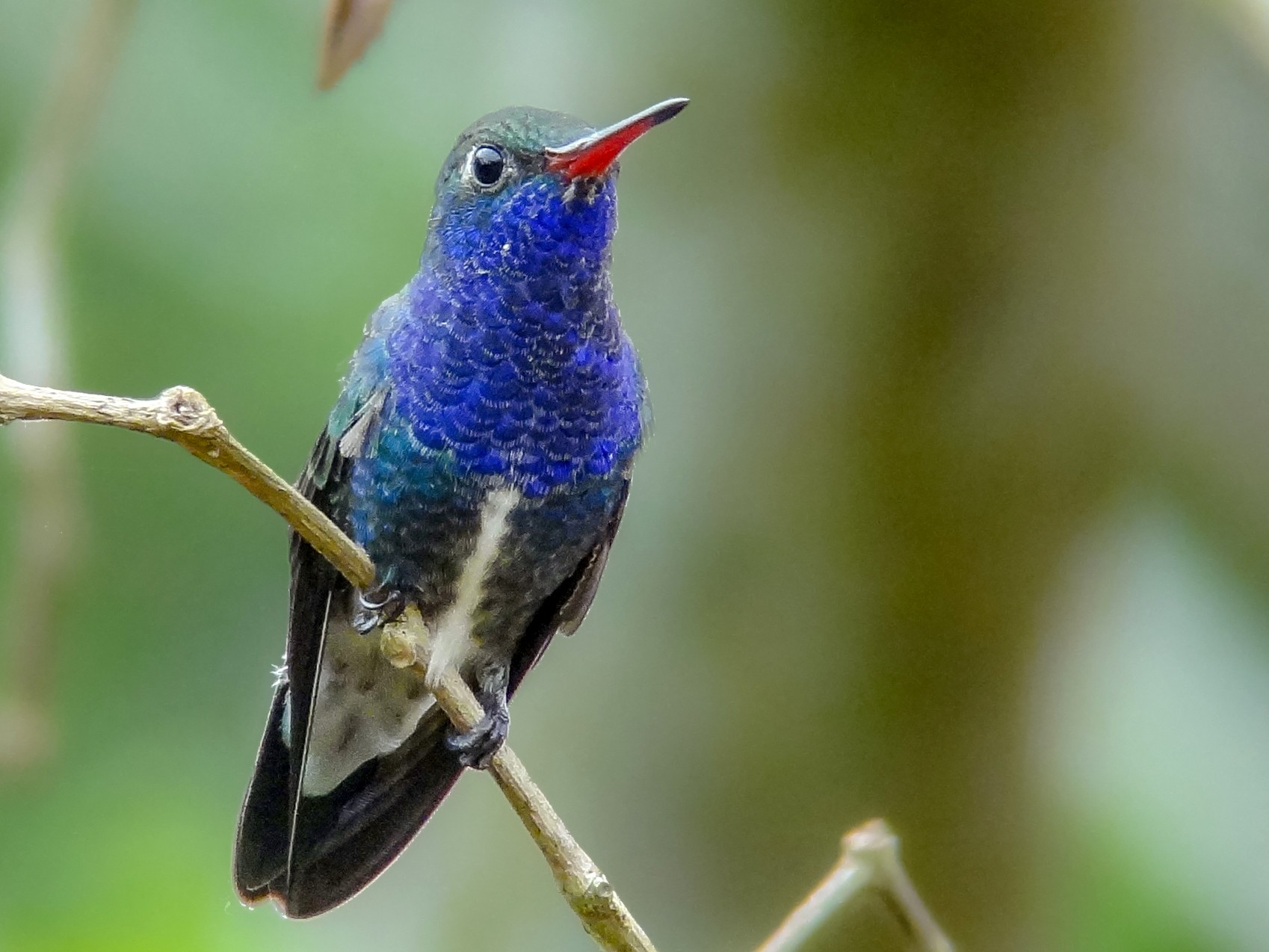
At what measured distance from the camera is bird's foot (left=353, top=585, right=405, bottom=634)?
196cm

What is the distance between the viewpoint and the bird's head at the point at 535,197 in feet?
6.43

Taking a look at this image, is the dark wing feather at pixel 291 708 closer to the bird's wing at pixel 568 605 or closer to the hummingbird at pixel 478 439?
the hummingbird at pixel 478 439

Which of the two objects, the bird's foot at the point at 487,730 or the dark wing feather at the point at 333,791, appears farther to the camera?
the bird's foot at the point at 487,730

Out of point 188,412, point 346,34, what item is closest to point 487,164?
point 346,34

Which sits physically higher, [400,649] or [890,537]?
[400,649]

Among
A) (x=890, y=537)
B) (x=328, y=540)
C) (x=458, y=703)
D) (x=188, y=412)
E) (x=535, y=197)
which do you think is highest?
(x=535, y=197)

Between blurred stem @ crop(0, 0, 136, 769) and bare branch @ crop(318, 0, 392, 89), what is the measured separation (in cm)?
58

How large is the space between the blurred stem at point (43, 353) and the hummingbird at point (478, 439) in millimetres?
306

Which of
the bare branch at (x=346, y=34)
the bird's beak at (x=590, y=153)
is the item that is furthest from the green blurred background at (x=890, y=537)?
the bare branch at (x=346, y=34)

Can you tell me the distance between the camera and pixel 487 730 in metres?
2.10

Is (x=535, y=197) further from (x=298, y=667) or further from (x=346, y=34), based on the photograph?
(x=298, y=667)

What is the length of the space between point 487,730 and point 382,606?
0.86 feet

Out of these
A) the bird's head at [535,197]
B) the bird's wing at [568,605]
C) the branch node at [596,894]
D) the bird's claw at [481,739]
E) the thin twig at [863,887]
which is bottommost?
the thin twig at [863,887]

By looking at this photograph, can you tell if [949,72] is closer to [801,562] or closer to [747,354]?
[747,354]
